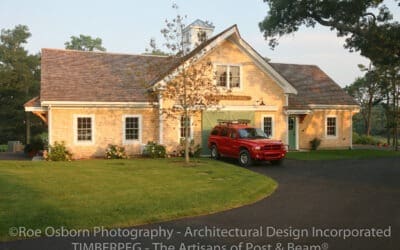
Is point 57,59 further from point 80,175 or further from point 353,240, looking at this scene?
point 353,240

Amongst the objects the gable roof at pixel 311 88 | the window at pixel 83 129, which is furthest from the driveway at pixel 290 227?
the gable roof at pixel 311 88

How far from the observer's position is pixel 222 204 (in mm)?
9664

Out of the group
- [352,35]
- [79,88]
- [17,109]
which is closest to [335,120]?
[352,35]

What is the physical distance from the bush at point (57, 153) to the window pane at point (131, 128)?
3.49m

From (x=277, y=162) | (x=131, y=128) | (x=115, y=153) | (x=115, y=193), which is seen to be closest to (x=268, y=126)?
(x=277, y=162)

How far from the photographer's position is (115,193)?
35.1 feet

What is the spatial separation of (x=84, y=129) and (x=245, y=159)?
29.2 ft

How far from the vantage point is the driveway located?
6676 mm

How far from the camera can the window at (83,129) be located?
21250mm

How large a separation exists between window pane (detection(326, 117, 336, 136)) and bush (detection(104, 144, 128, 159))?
1498 cm

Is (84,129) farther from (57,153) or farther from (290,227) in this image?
(290,227)

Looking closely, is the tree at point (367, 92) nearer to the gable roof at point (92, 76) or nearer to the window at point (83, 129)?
the gable roof at point (92, 76)

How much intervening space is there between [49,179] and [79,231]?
20.6 feet

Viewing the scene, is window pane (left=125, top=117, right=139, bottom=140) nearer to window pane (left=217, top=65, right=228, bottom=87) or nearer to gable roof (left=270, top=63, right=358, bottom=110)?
window pane (left=217, top=65, right=228, bottom=87)
